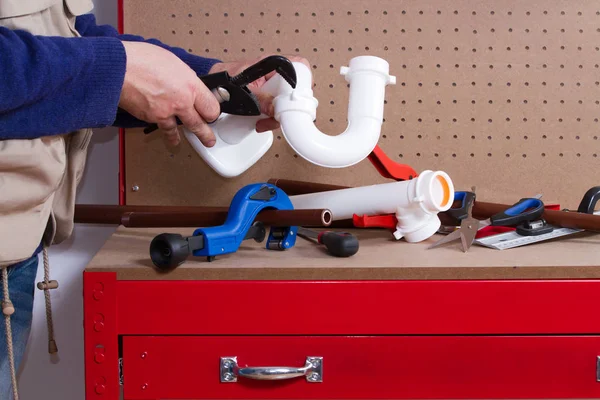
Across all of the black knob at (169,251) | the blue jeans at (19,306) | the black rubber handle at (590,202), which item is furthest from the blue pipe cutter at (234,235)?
the black rubber handle at (590,202)

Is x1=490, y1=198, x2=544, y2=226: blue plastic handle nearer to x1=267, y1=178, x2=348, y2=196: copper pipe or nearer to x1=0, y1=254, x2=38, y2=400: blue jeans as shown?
x1=267, y1=178, x2=348, y2=196: copper pipe

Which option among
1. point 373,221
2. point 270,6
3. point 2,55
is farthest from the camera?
point 270,6

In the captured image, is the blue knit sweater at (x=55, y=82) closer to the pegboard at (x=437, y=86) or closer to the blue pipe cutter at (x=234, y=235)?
the blue pipe cutter at (x=234, y=235)

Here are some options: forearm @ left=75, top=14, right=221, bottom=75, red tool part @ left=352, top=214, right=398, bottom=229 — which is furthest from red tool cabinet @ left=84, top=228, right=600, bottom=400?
forearm @ left=75, top=14, right=221, bottom=75

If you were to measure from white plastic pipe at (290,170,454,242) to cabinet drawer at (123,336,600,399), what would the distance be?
174 millimetres

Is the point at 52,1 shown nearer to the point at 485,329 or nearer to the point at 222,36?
the point at 222,36

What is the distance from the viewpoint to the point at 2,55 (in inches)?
21.1

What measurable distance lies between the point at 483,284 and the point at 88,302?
1.48 feet

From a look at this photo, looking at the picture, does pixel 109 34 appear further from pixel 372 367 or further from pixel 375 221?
pixel 372 367

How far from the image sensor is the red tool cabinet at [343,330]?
63 cm

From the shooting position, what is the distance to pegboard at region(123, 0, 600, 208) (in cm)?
103

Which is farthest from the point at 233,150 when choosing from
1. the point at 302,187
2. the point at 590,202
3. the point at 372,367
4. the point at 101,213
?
the point at 590,202

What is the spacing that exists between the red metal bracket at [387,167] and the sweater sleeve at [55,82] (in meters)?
0.39

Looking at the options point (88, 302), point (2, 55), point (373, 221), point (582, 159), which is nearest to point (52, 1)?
point (2, 55)
